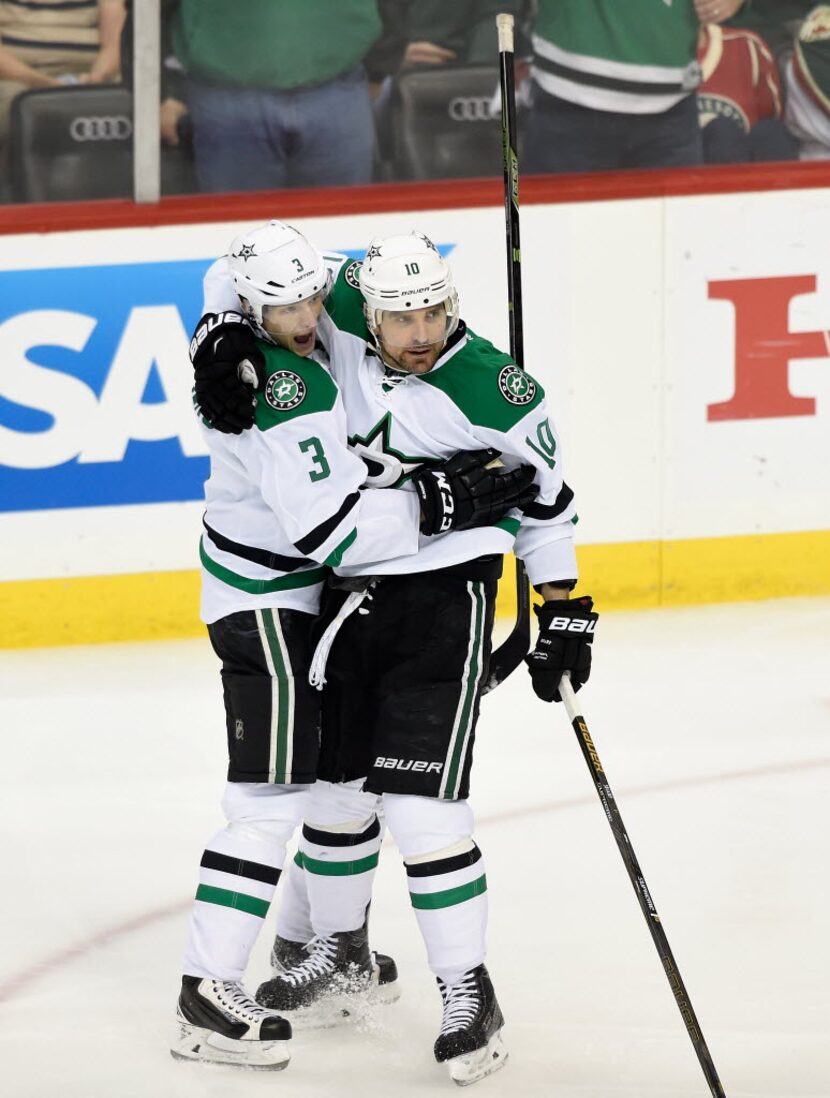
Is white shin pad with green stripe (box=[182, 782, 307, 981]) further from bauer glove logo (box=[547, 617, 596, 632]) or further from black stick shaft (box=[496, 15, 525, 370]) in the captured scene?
black stick shaft (box=[496, 15, 525, 370])

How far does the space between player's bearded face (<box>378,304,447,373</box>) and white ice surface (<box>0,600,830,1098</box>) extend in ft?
3.36

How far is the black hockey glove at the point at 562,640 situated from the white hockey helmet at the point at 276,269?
583mm

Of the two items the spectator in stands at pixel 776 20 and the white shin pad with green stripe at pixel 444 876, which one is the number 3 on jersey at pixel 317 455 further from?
the spectator in stands at pixel 776 20

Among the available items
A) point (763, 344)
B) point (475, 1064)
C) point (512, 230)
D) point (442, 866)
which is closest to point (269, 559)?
point (442, 866)

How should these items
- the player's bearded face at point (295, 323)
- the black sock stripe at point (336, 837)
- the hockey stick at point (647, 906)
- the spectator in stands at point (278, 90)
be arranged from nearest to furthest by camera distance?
the hockey stick at point (647, 906), the player's bearded face at point (295, 323), the black sock stripe at point (336, 837), the spectator in stands at point (278, 90)

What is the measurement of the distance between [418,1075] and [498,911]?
2.08 feet

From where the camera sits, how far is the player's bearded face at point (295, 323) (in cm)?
259

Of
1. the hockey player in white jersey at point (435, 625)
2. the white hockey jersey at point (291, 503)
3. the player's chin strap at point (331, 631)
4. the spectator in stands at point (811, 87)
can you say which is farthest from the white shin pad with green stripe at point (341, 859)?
the spectator in stands at point (811, 87)

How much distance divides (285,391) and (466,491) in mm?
289

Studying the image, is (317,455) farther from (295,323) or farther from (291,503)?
(295,323)

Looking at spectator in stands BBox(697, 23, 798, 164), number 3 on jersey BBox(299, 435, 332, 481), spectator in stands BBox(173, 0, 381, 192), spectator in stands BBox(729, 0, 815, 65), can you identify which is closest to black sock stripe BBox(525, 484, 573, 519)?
number 3 on jersey BBox(299, 435, 332, 481)

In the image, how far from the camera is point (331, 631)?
104 inches

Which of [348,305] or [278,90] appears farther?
[278,90]

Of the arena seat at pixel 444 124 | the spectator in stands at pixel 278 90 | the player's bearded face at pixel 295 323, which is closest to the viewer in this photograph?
the player's bearded face at pixel 295 323
